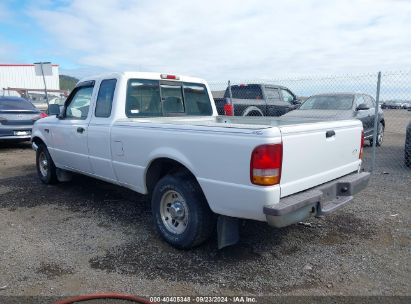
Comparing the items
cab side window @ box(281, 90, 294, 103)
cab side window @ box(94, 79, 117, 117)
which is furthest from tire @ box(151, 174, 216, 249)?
cab side window @ box(281, 90, 294, 103)

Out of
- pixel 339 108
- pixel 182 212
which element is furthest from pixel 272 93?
pixel 182 212

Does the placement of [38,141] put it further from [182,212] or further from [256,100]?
[256,100]

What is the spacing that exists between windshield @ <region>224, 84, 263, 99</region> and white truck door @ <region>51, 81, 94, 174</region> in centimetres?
676

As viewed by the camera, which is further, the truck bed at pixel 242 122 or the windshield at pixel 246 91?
the windshield at pixel 246 91

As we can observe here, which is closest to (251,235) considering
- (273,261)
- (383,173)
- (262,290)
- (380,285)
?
(273,261)

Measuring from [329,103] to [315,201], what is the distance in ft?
23.2

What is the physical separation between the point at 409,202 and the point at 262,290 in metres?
3.53

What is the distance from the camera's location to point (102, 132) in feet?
15.0

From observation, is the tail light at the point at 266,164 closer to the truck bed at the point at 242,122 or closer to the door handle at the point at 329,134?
the truck bed at the point at 242,122

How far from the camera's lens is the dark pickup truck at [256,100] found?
11.0m

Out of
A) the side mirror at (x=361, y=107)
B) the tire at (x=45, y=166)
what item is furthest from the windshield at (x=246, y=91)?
the tire at (x=45, y=166)

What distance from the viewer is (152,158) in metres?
3.87

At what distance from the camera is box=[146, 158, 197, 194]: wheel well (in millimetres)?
3908

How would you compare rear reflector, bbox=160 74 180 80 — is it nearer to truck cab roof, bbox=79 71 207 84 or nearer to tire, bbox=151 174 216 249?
truck cab roof, bbox=79 71 207 84
